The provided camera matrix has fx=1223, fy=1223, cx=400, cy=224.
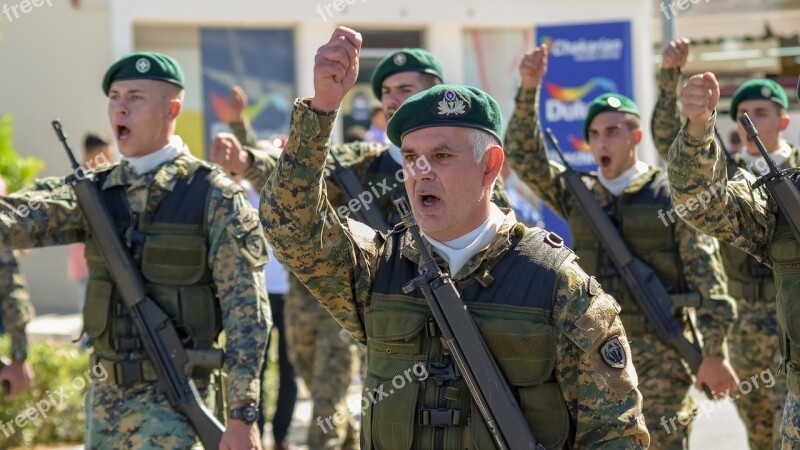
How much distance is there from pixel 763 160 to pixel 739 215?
8.82ft

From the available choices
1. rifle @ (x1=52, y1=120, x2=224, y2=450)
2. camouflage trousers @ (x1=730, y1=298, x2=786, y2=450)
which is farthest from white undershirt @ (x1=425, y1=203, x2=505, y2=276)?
camouflage trousers @ (x1=730, y1=298, x2=786, y2=450)

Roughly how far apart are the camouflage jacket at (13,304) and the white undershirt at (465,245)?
337 cm

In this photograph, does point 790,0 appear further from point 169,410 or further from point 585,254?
point 169,410

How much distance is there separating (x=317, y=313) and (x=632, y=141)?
92.5 inches

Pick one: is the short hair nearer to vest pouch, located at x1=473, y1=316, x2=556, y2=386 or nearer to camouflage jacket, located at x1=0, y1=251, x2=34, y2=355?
camouflage jacket, located at x1=0, y1=251, x2=34, y2=355

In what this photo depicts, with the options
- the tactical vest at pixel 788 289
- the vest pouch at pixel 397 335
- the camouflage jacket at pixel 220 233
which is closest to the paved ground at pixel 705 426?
the camouflage jacket at pixel 220 233

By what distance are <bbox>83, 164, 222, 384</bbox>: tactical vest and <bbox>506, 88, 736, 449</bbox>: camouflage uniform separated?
1.93 meters

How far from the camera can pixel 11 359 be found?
19.6 ft

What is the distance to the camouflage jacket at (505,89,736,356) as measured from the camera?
614cm

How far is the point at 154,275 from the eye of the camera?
503 cm

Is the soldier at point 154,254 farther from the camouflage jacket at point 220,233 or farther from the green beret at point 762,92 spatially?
the green beret at point 762,92

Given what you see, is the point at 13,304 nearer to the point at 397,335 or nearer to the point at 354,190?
the point at 354,190

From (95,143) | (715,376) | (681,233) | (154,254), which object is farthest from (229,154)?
(95,143)

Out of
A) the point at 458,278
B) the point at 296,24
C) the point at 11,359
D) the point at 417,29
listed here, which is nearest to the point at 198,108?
the point at 296,24
